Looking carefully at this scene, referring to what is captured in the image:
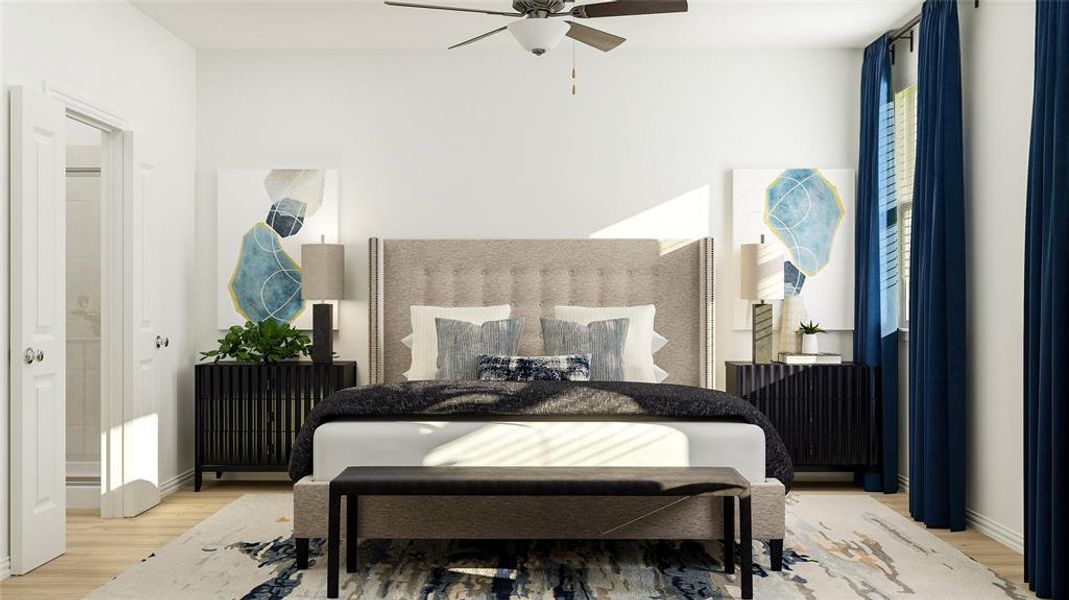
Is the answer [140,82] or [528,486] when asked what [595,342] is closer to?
[528,486]

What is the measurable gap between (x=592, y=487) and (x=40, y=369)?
244 centimetres

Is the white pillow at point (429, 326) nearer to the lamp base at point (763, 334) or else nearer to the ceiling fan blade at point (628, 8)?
the lamp base at point (763, 334)

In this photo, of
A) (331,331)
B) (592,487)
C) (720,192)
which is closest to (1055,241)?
(592,487)

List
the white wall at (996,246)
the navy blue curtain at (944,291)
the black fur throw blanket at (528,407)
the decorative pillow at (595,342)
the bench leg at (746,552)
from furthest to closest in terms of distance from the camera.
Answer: the decorative pillow at (595,342), the navy blue curtain at (944,291), the white wall at (996,246), the black fur throw blanket at (528,407), the bench leg at (746,552)

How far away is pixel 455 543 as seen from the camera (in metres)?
3.95

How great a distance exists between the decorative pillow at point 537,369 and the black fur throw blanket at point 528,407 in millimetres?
837

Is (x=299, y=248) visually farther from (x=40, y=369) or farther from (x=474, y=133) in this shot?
(x=40, y=369)

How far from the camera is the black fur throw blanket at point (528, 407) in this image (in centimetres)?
377

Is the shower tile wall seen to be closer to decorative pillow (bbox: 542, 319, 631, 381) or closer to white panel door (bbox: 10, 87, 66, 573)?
white panel door (bbox: 10, 87, 66, 573)

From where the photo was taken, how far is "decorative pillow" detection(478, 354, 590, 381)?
4738mm

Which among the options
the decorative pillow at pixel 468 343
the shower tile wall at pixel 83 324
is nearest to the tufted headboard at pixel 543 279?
the decorative pillow at pixel 468 343

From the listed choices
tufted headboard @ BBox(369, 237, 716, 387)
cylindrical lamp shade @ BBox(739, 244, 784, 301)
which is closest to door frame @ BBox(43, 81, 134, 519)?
tufted headboard @ BBox(369, 237, 716, 387)

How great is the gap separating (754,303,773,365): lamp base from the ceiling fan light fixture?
8.24 feet

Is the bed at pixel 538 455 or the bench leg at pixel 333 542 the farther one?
the bed at pixel 538 455
